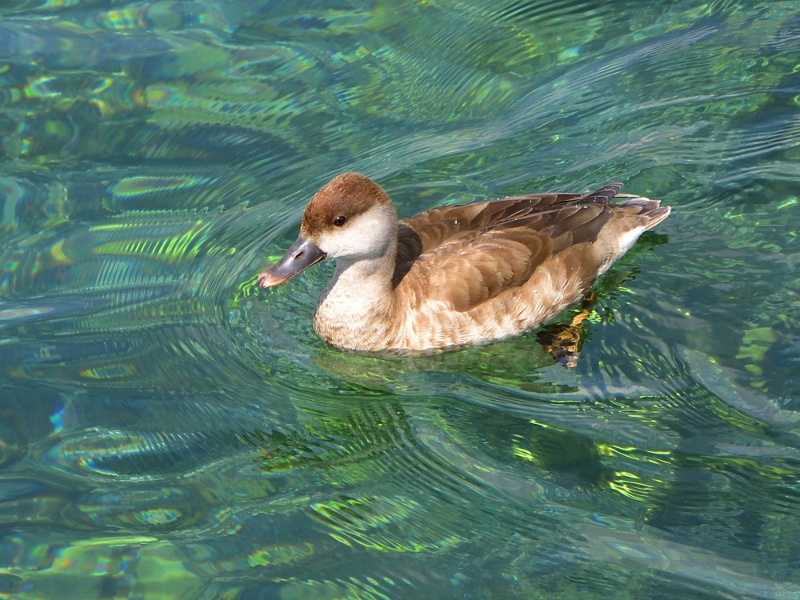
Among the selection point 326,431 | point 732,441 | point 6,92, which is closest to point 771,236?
point 732,441

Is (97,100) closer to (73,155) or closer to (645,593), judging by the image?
(73,155)

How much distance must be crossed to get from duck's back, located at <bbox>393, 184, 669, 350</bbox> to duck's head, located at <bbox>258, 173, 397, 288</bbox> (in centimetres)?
48

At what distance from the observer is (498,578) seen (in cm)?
510

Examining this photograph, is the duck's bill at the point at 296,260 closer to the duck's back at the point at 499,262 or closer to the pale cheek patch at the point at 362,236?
the pale cheek patch at the point at 362,236

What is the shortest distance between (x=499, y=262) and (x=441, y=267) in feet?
1.32

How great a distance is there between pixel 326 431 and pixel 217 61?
4.45 m

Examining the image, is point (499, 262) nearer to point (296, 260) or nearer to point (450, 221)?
point (450, 221)

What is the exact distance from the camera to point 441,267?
22.6 ft

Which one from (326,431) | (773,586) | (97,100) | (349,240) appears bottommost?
(773,586)

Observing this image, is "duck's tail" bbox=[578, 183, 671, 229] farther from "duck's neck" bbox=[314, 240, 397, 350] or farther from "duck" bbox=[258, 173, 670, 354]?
"duck's neck" bbox=[314, 240, 397, 350]

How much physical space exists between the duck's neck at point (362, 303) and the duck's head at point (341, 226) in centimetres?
16

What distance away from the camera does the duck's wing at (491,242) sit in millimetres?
6820

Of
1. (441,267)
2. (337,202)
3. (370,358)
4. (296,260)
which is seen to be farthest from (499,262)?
(296,260)

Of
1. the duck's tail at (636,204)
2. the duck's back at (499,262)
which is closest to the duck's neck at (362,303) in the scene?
the duck's back at (499,262)
